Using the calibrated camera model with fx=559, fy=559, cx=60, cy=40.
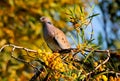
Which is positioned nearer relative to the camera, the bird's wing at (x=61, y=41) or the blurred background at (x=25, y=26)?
the bird's wing at (x=61, y=41)

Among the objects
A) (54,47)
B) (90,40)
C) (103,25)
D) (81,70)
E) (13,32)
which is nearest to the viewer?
(81,70)

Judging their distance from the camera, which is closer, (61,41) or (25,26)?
(61,41)

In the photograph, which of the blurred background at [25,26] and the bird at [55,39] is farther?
the blurred background at [25,26]

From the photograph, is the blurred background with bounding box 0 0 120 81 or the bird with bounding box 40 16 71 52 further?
the blurred background with bounding box 0 0 120 81

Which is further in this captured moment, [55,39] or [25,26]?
[25,26]

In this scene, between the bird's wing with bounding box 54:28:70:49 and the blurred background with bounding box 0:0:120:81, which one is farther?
the blurred background with bounding box 0:0:120:81

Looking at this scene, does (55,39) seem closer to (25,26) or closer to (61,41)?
(61,41)

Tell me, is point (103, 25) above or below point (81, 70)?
below

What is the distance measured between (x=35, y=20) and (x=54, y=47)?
8.22ft

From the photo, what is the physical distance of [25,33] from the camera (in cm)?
687

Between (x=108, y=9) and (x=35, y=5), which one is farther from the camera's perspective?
(x=108, y=9)

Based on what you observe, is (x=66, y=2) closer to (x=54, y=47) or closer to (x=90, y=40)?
(x=54, y=47)

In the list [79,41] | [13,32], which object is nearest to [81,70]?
[79,41]

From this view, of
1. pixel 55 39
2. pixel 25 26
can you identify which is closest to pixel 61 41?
pixel 55 39
